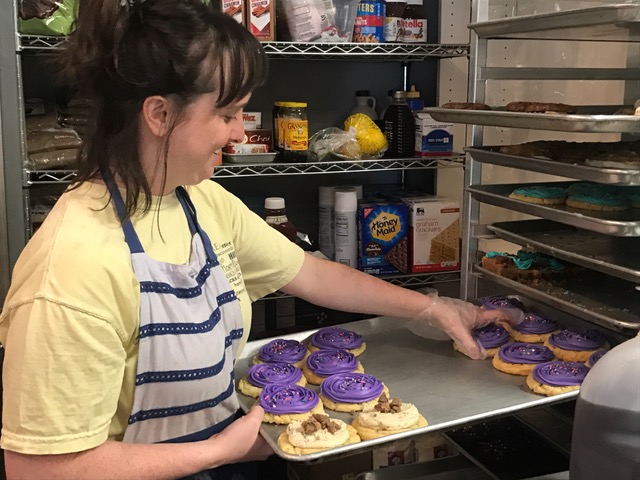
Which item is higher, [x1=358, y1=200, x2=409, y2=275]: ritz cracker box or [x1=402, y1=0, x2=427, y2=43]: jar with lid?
[x1=402, y1=0, x2=427, y2=43]: jar with lid

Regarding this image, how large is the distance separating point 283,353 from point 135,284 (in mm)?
403

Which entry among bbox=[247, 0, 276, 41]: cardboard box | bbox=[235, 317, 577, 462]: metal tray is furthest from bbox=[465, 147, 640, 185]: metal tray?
bbox=[247, 0, 276, 41]: cardboard box

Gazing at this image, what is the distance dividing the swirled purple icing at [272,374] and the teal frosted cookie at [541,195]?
55cm

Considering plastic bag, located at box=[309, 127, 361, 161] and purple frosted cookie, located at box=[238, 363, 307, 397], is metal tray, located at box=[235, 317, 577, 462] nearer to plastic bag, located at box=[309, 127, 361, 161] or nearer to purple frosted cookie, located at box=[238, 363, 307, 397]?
purple frosted cookie, located at box=[238, 363, 307, 397]

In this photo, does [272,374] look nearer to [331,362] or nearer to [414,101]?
[331,362]

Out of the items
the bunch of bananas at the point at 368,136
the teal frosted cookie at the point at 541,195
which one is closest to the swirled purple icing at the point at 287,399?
the teal frosted cookie at the point at 541,195

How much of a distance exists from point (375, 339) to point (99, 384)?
64cm

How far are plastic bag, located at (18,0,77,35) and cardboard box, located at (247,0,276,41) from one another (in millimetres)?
439

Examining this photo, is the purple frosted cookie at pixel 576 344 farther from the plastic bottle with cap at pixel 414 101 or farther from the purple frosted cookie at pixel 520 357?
the plastic bottle with cap at pixel 414 101

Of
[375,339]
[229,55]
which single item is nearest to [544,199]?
[375,339]

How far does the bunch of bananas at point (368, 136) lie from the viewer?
206 centimetres

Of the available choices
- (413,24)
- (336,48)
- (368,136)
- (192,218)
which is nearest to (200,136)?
(192,218)

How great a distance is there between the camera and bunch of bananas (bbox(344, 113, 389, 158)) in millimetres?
2059

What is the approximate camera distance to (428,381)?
118 cm
